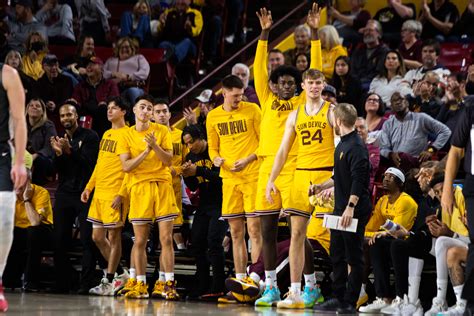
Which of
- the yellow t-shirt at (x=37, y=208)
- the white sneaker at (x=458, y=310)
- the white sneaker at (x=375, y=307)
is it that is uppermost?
the yellow t-shirt at (x=37, y=208)

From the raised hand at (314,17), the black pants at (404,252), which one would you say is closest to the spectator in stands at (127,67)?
the raised hand at (314,17)

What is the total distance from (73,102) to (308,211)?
5210mm

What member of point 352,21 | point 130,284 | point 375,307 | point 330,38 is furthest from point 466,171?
point 352,21

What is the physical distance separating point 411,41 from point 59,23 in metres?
5.64

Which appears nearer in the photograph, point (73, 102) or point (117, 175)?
point (117, 175)

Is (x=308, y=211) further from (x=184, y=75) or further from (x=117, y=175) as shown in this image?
(x=184, y=75)

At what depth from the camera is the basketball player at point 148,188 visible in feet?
38.5

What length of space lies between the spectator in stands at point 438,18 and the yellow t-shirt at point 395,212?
5627mm

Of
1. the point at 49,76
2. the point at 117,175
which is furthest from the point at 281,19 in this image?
the point at 117,175

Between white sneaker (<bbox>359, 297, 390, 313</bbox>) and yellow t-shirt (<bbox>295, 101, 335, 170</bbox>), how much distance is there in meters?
1.38

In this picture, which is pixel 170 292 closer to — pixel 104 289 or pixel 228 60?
pixel 104 289

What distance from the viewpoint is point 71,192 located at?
1302 cm

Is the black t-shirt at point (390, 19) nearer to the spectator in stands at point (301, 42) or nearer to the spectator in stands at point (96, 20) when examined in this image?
the spectator in stands at point (301, 42)

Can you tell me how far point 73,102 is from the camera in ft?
48.1
